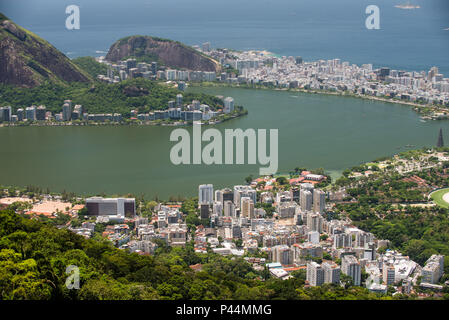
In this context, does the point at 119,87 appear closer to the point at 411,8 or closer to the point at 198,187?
the point at 198,187

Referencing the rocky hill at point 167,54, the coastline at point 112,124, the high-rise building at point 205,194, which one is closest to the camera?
the high-rise building at point 205,194

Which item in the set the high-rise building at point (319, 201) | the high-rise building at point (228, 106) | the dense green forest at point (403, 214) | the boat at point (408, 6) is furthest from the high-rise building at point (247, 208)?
the boat at point (408, 6)

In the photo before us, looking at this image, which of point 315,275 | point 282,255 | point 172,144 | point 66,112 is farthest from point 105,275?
point 66,112

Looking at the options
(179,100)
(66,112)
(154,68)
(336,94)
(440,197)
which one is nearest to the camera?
(440,197)

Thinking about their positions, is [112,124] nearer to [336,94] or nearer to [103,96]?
[103,96]

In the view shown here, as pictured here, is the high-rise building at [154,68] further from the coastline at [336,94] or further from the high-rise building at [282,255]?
the high-rise building at [282,255]

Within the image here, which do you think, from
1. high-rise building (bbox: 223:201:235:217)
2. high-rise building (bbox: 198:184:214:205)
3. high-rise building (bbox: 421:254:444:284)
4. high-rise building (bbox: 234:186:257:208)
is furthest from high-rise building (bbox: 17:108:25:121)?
high-rise building (bbox: 421:254:444:284)

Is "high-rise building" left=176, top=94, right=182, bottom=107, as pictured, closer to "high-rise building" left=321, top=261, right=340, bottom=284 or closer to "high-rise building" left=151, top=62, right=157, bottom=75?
"high-rise building" left=151, top=62, right=157, bottom=75
